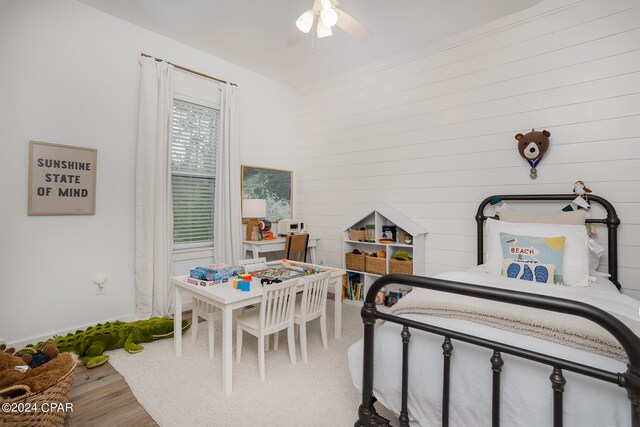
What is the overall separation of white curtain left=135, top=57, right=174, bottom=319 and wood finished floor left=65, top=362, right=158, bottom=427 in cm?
100

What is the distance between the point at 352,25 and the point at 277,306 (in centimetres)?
215

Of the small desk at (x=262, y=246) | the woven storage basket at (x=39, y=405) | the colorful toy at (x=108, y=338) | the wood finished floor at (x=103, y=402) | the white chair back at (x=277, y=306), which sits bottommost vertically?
the wood finished floor at (x=103, y=402)

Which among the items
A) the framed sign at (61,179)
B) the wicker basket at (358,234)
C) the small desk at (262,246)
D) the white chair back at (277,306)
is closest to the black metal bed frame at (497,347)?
the white chair back at (277,306)

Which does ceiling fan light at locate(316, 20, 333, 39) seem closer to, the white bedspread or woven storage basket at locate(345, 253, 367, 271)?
the white bedspread

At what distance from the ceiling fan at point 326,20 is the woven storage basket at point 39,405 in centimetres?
264

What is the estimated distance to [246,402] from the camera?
187 centimetres

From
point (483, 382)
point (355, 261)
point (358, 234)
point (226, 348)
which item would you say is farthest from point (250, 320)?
point (358, 234)

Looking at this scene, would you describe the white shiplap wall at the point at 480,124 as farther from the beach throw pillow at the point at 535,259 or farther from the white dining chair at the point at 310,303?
the white dining chair at the point at 310,303

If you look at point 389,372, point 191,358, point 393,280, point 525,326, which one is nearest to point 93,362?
point 191,358

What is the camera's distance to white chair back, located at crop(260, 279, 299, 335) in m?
2.04

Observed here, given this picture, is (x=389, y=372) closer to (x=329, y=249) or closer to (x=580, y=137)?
(x=580, y=137)

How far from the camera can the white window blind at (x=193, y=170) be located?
138 inches

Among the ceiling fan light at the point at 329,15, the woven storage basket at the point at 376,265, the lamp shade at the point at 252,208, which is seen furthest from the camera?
the lamp shade at the point at 252,208

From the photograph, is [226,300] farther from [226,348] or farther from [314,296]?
→ [314,296]
